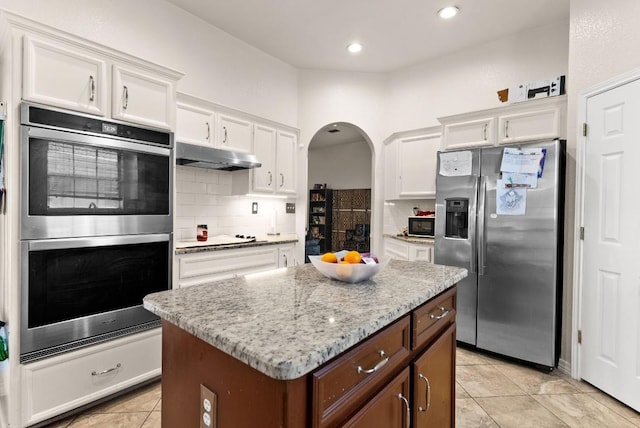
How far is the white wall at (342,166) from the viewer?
758cm

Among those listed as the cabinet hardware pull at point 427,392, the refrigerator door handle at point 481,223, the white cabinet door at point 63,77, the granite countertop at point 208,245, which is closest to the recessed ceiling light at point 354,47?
A: the refrigerator door handle at point 481,223

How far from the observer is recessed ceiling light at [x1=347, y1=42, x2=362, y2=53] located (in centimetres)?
367

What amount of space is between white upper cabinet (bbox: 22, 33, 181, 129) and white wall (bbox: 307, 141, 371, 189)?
5.62 metres

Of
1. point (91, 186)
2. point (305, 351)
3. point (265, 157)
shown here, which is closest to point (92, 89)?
point (91, 186)

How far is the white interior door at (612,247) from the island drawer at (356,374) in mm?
1941

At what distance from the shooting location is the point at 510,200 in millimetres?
2686

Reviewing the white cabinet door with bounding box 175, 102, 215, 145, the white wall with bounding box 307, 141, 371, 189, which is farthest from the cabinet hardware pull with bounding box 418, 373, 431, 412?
the white wall with bounding box 307, 141, 371, 189

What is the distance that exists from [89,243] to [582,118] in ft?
11.3

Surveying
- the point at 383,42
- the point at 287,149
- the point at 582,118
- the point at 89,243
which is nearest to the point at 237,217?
the point at 287,149

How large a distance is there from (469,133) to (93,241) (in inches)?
131

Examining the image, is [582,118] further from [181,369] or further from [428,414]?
[181,369]

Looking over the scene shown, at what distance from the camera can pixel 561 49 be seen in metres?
3.19

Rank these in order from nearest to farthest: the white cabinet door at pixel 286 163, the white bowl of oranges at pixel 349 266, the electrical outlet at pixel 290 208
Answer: the white bowl of oranges at pixel 349 266
the white cabinet door at pixel 286 163
the electrical outlet at pixel 290 208

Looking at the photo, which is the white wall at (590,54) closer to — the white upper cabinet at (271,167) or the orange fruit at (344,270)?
the orange fruit at (344,270)
